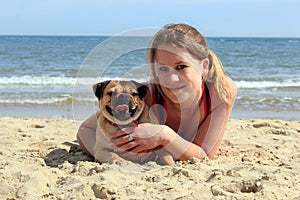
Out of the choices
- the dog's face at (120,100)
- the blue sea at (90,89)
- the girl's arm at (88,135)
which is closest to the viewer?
the dog's face at (120,100)

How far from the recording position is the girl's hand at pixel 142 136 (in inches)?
134

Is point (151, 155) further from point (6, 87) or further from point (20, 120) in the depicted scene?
point (6, 87)

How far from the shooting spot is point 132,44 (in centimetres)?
453

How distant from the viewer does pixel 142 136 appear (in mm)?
3414

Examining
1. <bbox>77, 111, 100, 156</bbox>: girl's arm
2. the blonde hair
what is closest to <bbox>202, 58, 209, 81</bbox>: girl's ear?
the blonde hair

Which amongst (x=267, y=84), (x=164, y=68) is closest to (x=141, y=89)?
(x=164, y=68)

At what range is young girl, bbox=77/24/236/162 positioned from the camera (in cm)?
349

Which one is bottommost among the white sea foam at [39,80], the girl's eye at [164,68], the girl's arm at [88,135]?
the white sea foam at [39,80]

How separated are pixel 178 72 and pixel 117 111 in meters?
0.62

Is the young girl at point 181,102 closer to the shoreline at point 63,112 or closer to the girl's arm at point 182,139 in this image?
the girl's arm at point 182,139

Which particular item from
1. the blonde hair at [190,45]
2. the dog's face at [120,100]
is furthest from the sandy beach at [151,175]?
the blonde hair at [190,45]

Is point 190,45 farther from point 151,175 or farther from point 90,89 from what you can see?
point 90,89

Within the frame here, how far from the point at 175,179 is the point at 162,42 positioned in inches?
46.6

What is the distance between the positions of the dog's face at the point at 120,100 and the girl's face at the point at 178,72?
261 mm
